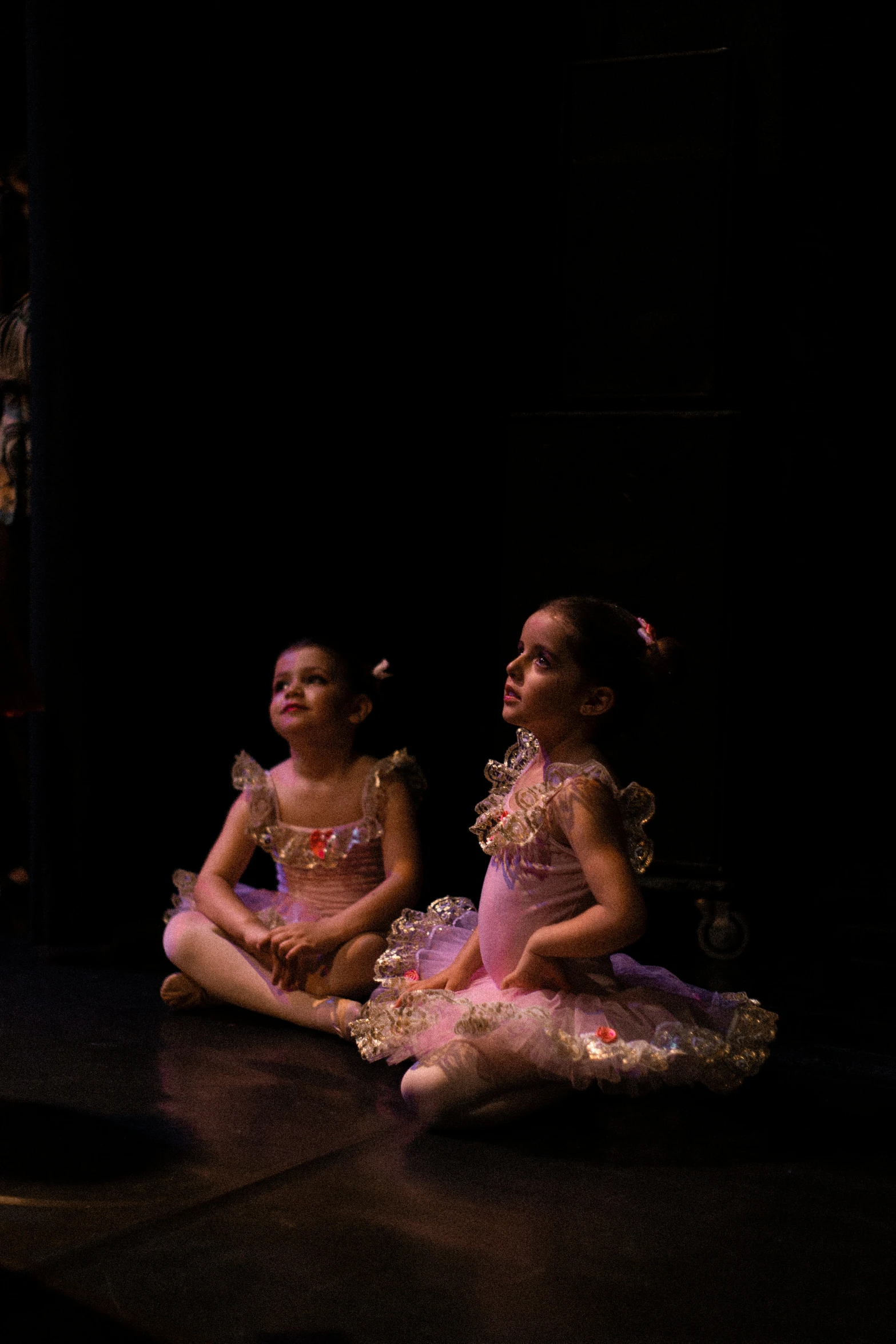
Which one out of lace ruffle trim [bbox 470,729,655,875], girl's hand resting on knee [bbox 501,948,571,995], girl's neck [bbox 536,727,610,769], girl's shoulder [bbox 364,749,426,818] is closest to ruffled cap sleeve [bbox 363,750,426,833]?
girl's shoulder [bbox 364,749,426,818]

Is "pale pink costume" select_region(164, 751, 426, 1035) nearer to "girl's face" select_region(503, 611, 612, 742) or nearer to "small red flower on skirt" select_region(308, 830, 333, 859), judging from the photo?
"small red flower on skirt" select_region(308, 830, 333, 859)

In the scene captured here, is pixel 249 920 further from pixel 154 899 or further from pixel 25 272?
pixel 25 272

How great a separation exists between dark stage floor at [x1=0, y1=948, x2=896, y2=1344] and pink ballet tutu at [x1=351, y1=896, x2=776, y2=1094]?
84 mm

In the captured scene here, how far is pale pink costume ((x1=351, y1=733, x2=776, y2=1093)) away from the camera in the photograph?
6.36 ft

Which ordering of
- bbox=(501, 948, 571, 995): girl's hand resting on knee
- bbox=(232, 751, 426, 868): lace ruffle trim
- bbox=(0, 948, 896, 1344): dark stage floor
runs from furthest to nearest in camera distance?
1. bbox=(232, 751, 426, 868): lace ruffle trim
2. bbox=(501, 948, 571, 995): girl's hand resting on knee
3. bbox=(0, 948, 896, 1344): dark stage floor

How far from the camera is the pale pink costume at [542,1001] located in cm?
194

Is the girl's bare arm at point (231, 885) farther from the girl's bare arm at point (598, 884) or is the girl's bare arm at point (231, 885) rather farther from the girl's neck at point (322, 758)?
the girl's bare arm at point (598, 884)

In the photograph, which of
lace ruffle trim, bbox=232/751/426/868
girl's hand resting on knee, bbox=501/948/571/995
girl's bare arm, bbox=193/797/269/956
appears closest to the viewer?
girl's hand resting on knee, bbox=501/948/571/995

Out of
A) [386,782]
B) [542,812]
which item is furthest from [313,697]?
[542,812]

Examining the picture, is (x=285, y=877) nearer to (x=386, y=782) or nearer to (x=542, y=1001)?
(x=386, y=782)

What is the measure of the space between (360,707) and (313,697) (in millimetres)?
101

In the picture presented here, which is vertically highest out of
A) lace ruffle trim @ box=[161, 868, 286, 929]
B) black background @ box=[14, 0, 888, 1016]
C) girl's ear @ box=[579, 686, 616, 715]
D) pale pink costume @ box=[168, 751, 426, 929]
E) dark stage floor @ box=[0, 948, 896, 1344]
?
black background @ box=[14, 0, 888, 1016]

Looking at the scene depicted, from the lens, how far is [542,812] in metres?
2.10

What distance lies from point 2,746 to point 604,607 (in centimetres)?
194
